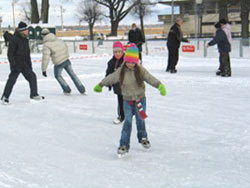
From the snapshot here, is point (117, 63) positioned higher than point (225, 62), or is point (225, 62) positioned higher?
point (117, 63)

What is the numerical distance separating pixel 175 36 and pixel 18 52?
226 inches

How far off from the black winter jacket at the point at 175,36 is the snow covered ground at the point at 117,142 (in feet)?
10.3

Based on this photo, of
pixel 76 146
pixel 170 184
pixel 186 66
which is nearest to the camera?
pixel 170 184

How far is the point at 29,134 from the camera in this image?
537 cm

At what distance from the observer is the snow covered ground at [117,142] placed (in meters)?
3.70

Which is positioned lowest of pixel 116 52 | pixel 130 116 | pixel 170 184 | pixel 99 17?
pixel 170 184

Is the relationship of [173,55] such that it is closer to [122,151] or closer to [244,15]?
[122,151]

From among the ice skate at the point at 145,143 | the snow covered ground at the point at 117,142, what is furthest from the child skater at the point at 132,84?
A: the snow covered ground at the point at 117,142

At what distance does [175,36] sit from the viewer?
1152 centimetres

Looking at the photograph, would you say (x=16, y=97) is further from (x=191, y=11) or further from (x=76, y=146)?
(x=191, y=11)

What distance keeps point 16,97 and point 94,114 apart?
8.29 feet

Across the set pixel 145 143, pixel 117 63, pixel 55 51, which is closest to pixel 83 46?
pixel 55 51

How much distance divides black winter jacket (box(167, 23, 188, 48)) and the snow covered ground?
3.14 m

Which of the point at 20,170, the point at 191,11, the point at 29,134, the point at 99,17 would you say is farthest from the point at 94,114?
the point at 191,11
